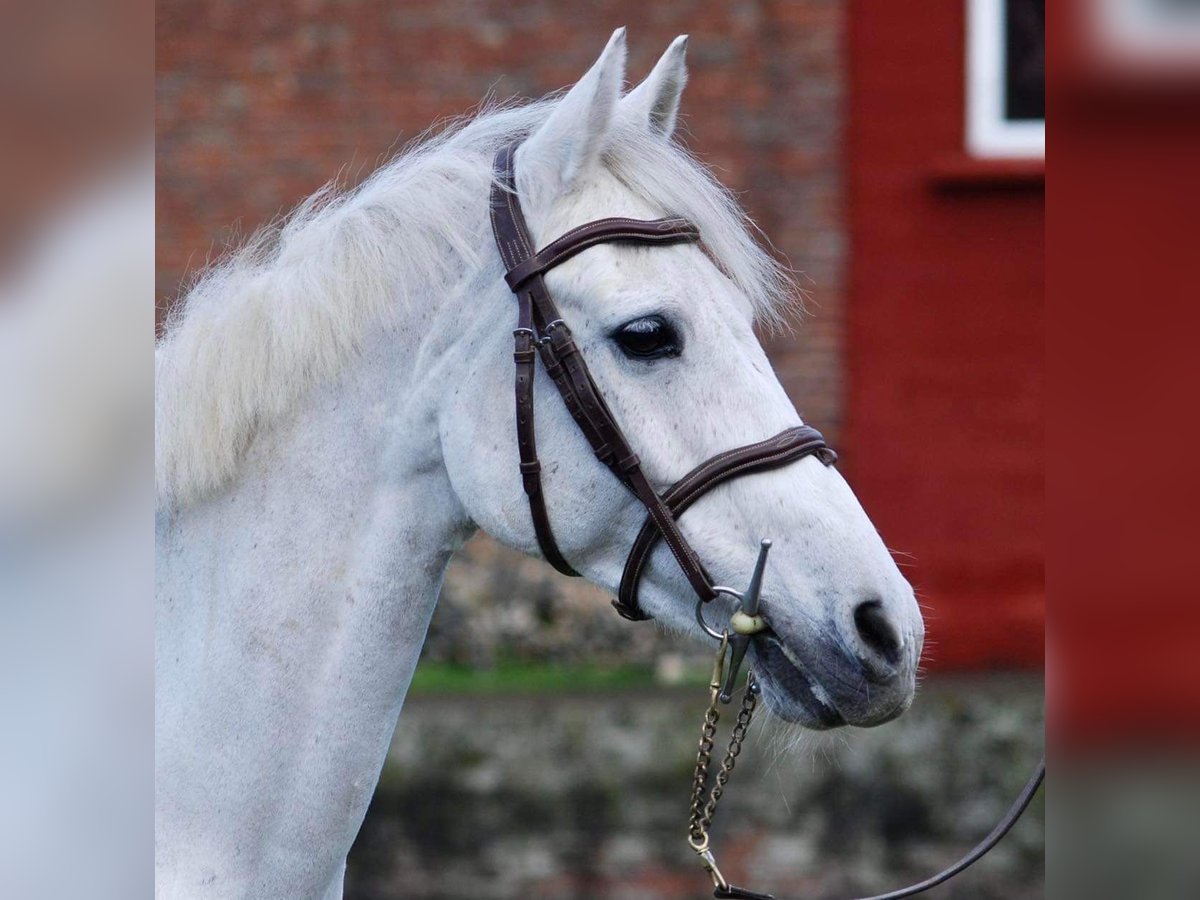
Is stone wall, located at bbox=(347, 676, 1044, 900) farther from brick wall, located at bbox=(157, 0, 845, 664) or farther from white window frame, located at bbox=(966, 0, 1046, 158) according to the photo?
white window frame, located at bbox=(966, 0, 1046, 158)

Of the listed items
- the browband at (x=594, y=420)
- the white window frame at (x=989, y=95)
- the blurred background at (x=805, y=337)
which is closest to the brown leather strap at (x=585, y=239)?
the browband at (x=594, y=420)

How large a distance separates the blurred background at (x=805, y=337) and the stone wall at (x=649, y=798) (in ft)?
0.04

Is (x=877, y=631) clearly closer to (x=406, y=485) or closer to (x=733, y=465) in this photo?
(x=733, y=465)

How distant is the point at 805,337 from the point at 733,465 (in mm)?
3160

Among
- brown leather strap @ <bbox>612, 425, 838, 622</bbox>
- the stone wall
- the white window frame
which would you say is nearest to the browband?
brown leather strap @ <bbox>612, 425, 838, 622</bbox>

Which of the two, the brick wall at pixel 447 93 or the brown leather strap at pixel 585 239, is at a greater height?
the brown leather strap at pixel 585 239

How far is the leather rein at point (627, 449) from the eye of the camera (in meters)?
1.40

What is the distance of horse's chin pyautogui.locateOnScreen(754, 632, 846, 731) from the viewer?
1.41 meters

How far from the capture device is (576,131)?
4.85 ft

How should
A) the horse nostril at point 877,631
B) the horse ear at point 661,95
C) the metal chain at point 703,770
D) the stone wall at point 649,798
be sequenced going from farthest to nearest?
the stone wall at point 649,798, the horse ear at point 661,95, the metal chain at point 703,770, the horse nostril at point 877,631

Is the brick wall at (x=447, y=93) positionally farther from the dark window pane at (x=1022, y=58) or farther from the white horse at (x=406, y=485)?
the white horse at (x=406, y=485)

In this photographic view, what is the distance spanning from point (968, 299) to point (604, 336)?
3236 mm
